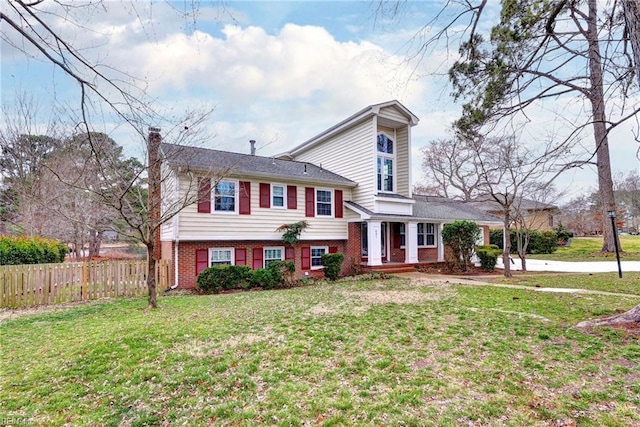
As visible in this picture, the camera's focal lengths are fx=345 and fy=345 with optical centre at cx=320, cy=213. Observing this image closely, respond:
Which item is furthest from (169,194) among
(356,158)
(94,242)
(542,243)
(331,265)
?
(542,243)

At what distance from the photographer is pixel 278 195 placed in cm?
1512

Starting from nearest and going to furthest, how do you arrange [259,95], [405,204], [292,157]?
[259,95] → [405,204] → [292,157]

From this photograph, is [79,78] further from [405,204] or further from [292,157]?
[292,157]

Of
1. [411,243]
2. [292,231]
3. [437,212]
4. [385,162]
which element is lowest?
[411,243]

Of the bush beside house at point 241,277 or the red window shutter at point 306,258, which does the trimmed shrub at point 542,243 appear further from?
the bush beside house at point 241,277

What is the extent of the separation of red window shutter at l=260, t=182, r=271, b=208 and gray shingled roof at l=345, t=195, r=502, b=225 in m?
4.26

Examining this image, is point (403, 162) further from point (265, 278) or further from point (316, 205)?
point (265, 278)

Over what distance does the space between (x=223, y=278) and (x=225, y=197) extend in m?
3.29

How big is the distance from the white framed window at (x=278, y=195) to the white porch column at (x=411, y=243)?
22.1 feet

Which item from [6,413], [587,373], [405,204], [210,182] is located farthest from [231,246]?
[587,373]

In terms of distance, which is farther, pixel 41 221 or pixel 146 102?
pixel 41 221

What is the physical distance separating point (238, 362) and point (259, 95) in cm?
935

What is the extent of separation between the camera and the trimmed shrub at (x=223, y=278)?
39.7 ft

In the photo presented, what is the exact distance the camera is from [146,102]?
3.68m
